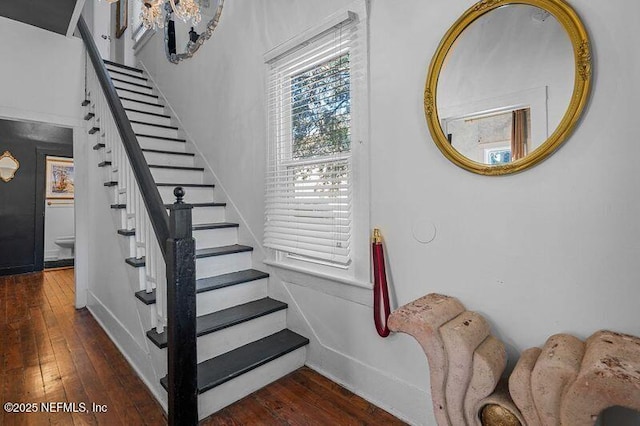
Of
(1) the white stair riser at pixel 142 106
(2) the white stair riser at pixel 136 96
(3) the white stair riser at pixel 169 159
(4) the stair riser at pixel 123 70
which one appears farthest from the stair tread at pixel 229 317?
(4) the stair riser at pixel 123 70

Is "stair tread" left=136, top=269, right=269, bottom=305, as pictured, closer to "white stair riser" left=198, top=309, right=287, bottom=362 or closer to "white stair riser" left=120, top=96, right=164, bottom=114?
"white stair riser" left=198, top=309, right=287, bottom=362

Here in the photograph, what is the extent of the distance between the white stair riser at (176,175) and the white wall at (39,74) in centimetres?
125

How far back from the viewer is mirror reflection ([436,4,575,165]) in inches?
46.4

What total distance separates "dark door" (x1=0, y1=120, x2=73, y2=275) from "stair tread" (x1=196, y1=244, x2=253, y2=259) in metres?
4.39

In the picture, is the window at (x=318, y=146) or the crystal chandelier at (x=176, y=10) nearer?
the window at (x=318, y=146)

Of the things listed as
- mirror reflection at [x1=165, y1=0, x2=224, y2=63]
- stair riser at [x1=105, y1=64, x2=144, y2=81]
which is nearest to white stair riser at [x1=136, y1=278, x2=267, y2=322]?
mirror reflection at [x1=165, y1=0, x2=224, y2=63]

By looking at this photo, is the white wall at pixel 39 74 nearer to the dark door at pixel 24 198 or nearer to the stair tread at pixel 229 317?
the dark door at pixel 24 198

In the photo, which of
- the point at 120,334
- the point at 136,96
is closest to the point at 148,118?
the point at 136,96

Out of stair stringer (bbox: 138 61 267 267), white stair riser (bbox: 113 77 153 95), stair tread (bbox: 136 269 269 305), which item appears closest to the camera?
stair tread (bbox: 136 269 269 305)

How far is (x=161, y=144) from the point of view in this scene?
3467 millimetres

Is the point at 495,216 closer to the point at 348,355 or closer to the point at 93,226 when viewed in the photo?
the point at 348,355

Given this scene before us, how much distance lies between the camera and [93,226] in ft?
10.6

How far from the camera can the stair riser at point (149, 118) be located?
3.68m

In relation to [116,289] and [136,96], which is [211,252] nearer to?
[116,289]
